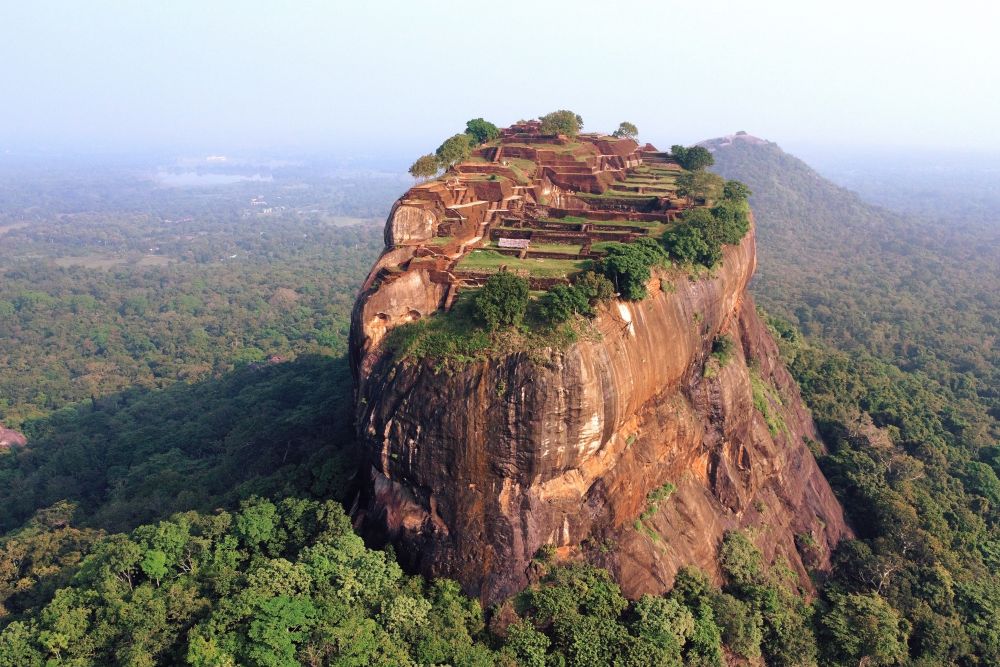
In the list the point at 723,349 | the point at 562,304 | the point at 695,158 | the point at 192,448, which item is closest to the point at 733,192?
the point at 695,158

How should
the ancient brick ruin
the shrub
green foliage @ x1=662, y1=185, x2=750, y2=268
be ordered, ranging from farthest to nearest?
1. green foliage @ x1=662, y1=185, x2=750, y2=268
2. the ancient brick ruin
3. the shrub

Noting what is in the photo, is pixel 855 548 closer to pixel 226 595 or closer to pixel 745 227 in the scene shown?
pixel 745 227

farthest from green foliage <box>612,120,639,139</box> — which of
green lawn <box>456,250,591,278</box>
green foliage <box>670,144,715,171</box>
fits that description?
green lawn <box>456,250,591,278</box>

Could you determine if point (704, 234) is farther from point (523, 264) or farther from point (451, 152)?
point (451, 152)

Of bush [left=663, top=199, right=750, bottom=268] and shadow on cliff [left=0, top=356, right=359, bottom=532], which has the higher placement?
bush [left=663, top=199, right=750, bottom=268]

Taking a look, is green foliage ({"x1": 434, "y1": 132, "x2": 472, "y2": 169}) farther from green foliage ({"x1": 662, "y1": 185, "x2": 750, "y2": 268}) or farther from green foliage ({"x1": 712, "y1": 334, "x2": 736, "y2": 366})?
green foliage ({"x1": 712, "y1": 334, "x2": 736, "y2": 366})

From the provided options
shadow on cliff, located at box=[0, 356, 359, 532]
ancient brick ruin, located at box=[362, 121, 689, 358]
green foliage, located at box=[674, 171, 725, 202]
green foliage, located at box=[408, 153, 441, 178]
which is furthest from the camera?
green foliage, located at box=[674, 171, 725, 202]

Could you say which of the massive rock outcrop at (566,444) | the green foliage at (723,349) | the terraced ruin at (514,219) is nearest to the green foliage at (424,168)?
the terraced ruin at (514,219)
